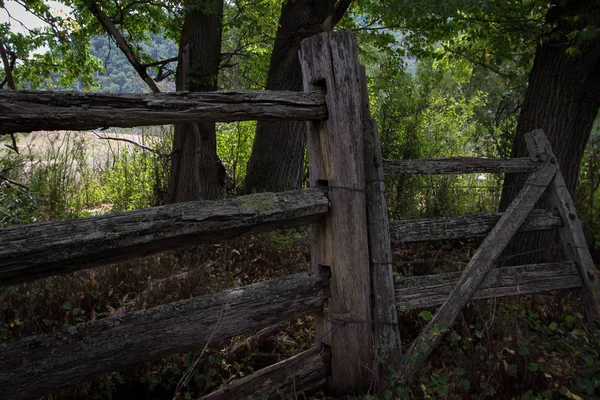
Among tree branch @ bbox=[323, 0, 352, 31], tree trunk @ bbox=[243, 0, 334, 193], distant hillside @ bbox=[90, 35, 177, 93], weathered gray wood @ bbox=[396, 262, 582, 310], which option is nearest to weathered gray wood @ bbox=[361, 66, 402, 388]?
weathered gray wood @ bbox=[396, 262, 582, 310]

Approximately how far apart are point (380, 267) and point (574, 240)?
1590mm

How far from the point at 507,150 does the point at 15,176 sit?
6447 millimetres

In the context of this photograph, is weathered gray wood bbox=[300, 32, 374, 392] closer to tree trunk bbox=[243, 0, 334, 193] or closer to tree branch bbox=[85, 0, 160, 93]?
tree trunk bbox=[243, 0, 334, 193]

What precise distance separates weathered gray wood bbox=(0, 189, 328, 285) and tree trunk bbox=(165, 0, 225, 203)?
10.2ft

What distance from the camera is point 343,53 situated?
246 cm

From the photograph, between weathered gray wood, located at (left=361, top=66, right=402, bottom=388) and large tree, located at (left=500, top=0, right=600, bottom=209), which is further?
large tree, located at (left=500, top=0, right=600, bottom=209)

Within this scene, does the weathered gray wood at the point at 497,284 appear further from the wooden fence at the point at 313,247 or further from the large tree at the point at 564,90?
the large tree at the point at 564,90

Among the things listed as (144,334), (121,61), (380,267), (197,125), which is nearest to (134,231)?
(144,334)

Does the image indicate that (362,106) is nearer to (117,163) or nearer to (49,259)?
(49,259)

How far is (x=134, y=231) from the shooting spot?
183 cm

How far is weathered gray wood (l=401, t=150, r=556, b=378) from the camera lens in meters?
2.58

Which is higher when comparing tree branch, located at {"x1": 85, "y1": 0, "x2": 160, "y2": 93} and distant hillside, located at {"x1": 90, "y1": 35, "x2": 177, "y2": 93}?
distant hillside, located at {"x1": 90, "y1": 35, "x2": 177, "y2": 93}

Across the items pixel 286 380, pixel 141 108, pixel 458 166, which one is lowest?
pixel 286 380

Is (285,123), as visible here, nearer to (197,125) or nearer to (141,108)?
(197,125)
